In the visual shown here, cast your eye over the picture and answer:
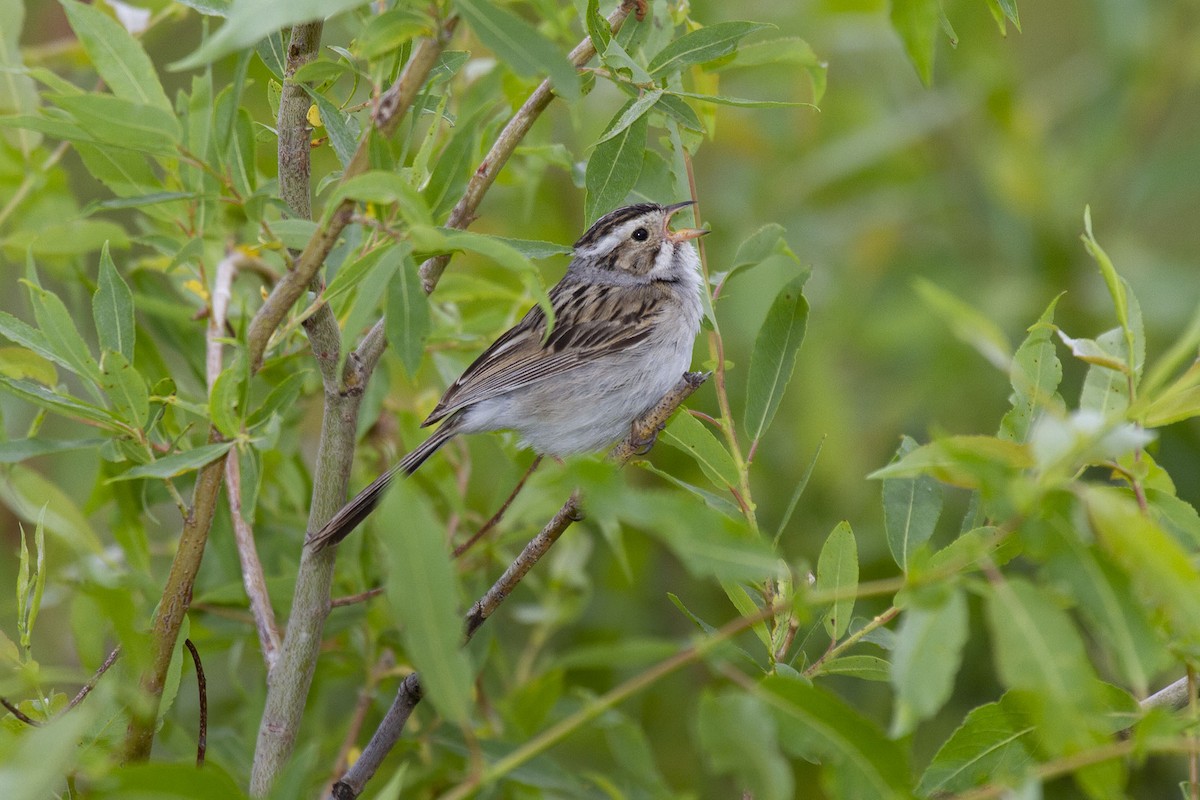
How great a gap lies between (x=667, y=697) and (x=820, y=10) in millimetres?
2708

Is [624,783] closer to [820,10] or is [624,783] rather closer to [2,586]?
[2,586]

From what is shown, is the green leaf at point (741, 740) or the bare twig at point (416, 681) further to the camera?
the bare twig at point (416, 681)

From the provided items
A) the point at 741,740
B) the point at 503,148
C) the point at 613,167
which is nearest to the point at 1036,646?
the point at 741,740

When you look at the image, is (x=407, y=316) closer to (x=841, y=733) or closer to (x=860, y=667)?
(x=841, y=733)

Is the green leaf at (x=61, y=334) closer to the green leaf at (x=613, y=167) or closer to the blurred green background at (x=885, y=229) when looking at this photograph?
the green leaf at (x=613, y=167)

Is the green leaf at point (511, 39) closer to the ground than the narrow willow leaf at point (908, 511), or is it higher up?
higher up

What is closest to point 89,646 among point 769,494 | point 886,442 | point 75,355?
point 75,355

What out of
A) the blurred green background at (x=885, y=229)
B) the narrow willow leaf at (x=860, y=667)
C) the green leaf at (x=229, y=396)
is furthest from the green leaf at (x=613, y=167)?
A: the blurred green background at (x=885, y=229)

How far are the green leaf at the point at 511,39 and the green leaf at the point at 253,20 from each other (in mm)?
194

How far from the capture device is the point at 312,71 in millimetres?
2041

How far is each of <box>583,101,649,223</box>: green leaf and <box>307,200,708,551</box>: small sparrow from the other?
4.16 feet

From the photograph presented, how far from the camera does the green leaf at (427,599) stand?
1.53 m

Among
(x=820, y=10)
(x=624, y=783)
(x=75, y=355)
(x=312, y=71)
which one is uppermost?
(x=312, y=71)

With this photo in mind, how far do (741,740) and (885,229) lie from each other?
443cm
